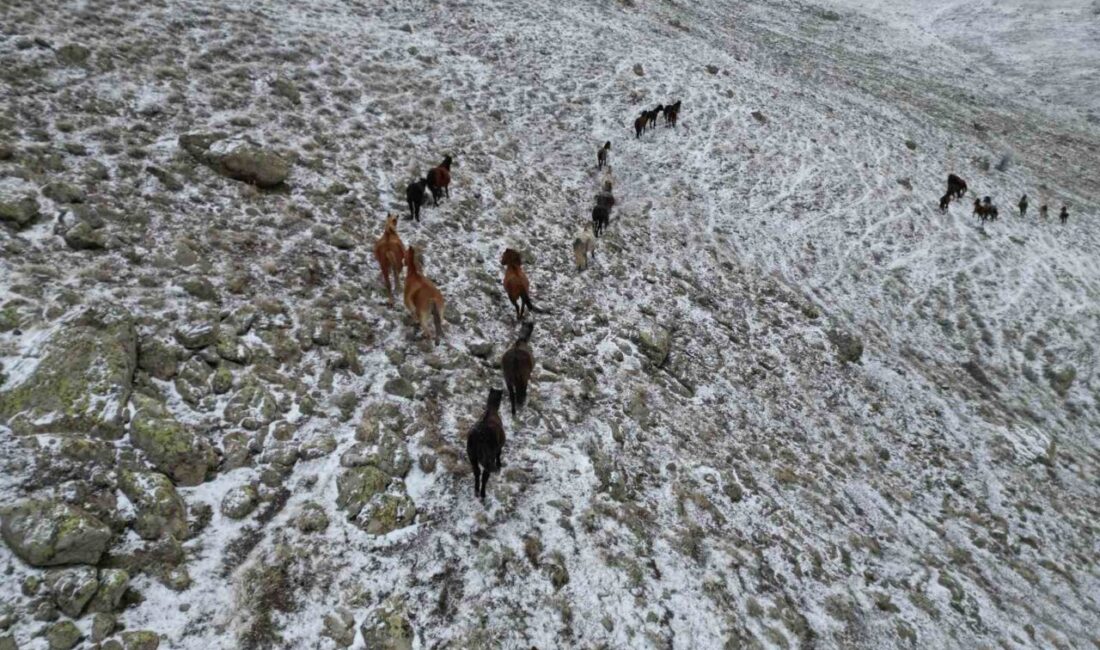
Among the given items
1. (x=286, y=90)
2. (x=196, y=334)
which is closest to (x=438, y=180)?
(x=286, y=90)

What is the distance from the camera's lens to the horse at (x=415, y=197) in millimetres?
9883

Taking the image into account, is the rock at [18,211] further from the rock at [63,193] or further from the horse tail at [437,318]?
the horse tail at [437,318]

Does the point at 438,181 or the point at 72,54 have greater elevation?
the point at 72,54

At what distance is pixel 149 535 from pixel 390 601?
6.67 feet

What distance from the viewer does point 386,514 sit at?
5359mm

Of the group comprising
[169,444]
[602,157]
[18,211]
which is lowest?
[169,444]

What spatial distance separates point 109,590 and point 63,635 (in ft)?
1.13

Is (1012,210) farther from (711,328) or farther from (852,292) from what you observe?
(711,328)

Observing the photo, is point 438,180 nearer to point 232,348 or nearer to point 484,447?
point 232,348

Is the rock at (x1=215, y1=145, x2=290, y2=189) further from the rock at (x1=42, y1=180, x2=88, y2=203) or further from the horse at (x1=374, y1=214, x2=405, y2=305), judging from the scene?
the horse at (x1=374, y1=214, x2=405, y2=305)

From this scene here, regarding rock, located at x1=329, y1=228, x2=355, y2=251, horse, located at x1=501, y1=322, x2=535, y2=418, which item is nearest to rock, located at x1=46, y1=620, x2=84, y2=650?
horse, located at x1=501, y1=322, x2=535, y2=418

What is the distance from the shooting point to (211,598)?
434 centimetres

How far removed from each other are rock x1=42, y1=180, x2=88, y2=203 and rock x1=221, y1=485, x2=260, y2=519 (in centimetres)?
476

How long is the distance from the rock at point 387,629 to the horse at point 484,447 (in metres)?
1.43
